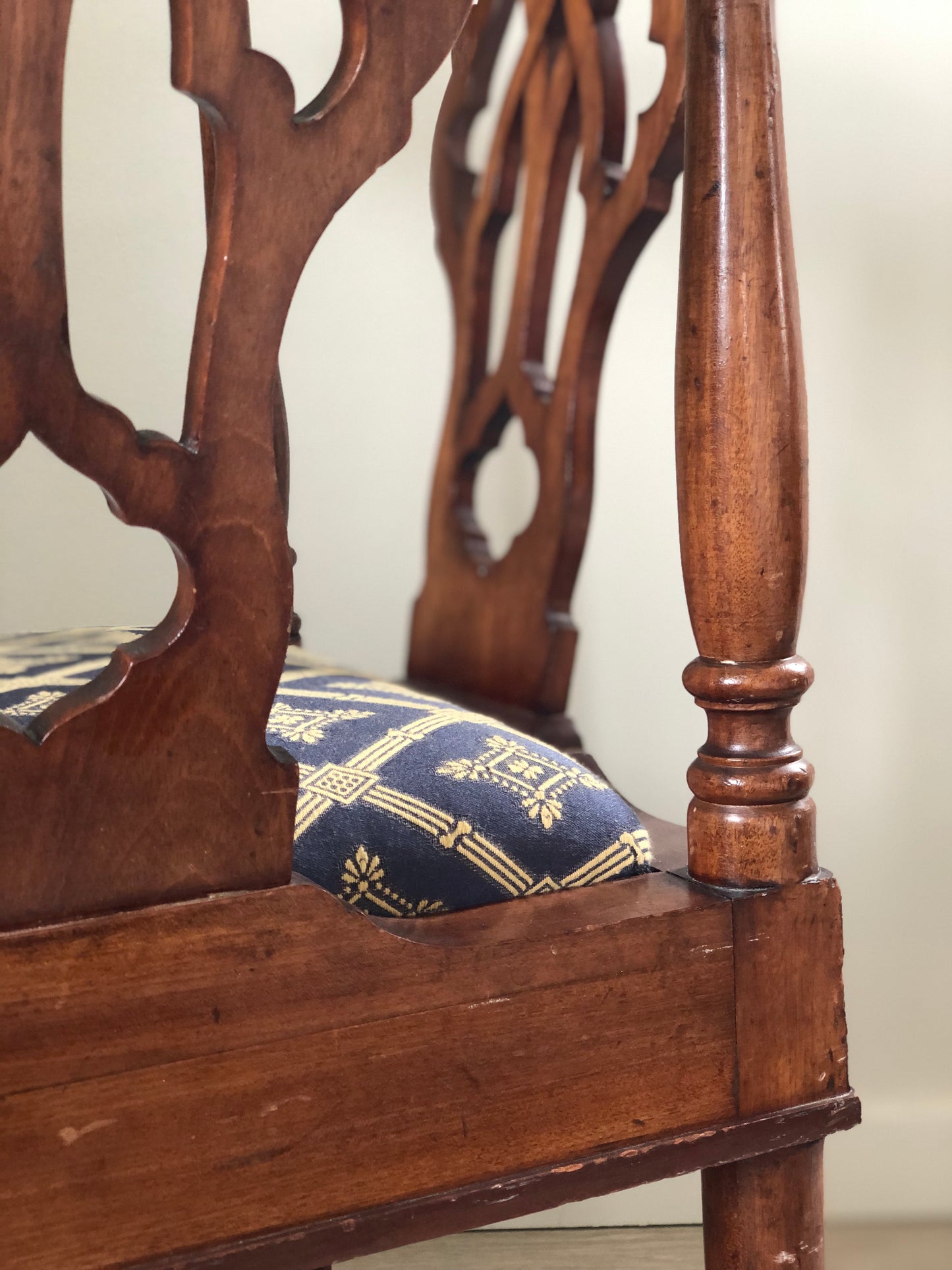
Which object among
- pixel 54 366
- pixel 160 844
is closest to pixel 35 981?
pixel 160 844

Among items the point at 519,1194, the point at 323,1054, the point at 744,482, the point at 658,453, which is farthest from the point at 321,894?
the point at 658,453

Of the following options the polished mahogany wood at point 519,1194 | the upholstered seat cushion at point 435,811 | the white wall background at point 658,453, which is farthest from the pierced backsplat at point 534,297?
the polished mahogany wood at point 519,1194

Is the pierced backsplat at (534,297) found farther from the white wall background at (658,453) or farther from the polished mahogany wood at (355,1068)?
the polished mahogany wood at (355,1068)

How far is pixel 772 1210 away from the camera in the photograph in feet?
2.10

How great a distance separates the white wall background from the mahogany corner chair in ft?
2.36

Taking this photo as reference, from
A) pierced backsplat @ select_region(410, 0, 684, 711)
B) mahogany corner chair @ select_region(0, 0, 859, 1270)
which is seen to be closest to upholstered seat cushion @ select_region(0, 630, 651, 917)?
mahogany corner chair @ select_region(0, 0, 859, 1270)

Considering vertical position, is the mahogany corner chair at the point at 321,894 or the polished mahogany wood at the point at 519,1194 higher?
the mahogany corner chair at the point at 321,894

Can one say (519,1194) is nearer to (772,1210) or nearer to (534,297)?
(772,1210)

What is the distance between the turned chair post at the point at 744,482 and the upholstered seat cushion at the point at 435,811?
57 mm

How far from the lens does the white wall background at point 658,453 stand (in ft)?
4.30

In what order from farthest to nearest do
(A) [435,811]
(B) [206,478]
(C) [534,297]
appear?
(C) [534,297], (A) [435,811], (B) [206,478]

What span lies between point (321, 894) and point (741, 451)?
0.28 meters

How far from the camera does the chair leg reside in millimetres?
637

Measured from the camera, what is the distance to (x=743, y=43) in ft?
1.92
